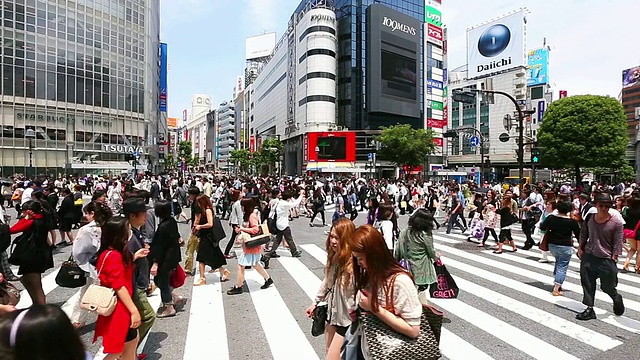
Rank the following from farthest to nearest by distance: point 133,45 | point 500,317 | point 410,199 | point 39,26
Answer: point 133,45 < point 39,26 < point 410,199 < point 500,317

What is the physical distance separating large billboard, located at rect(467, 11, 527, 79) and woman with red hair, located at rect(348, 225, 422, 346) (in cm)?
8441

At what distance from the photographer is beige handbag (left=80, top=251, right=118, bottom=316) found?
293 cm

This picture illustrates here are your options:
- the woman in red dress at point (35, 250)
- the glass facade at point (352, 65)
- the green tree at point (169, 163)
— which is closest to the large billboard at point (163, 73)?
the green tree at point (169, 163)

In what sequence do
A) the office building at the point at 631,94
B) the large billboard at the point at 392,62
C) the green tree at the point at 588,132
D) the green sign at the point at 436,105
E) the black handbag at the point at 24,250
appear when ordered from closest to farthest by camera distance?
the black handbag at the point at 24,250
the green tree at the point at 588,132
the large billboard at the point at 392,62
the green sign at the point at 436,105
the office building at the point at 631,94

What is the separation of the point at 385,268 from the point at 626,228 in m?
9.15

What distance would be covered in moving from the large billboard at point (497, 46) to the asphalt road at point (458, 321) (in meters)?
78.1

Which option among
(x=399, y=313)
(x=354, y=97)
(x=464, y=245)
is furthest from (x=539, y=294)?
(x=354, y=97)

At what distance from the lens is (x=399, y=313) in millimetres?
2254

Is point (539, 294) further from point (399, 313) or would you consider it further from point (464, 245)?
point (399, 313)

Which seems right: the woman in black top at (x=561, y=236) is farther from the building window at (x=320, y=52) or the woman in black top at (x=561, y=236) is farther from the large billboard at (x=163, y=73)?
the large billboard at (x=163, y=73)

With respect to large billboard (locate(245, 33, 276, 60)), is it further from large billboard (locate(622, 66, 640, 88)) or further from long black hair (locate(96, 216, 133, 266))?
long black hair (locate(96, 216, 133, 266))

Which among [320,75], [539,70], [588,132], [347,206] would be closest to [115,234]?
[347,206]

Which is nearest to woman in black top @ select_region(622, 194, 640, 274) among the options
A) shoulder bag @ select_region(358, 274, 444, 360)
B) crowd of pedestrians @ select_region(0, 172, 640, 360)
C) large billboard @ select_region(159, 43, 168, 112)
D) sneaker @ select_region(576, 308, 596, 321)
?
crowd of pedestrians @ select_region(0, 172, 640, 360)

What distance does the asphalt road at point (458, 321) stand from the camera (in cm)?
444
